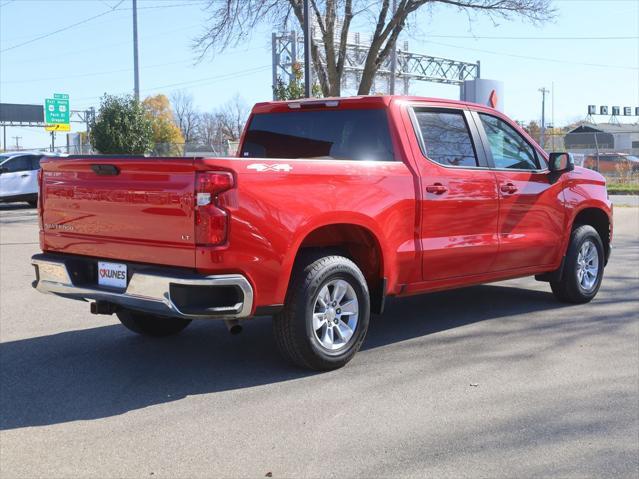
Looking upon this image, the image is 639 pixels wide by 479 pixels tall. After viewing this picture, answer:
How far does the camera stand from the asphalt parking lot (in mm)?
3877

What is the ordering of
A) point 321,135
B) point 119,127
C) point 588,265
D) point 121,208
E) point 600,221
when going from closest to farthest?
point 121,208
point 321,135
point 588,265
point 600,221
point 119,127

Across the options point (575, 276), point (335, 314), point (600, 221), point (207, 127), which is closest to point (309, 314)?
point (335, 314)

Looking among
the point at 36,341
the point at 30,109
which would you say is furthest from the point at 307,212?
the point at 30,109

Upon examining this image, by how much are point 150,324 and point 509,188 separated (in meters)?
3.42

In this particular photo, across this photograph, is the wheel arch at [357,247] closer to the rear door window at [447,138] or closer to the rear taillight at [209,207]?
the rear taillight at [209,207]

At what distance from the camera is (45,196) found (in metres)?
5.66

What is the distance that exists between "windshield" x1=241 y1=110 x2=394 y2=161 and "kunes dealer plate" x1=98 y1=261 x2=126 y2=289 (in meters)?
2.06

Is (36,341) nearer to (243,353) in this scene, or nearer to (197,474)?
(243,353)

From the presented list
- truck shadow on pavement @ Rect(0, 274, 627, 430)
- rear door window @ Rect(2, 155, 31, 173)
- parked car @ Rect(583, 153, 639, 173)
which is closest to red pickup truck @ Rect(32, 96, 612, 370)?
truck shadow on pavement @ Rect(0, 274, 627, 430)

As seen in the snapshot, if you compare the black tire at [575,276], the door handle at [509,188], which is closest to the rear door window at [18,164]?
the black tire at [575,276]

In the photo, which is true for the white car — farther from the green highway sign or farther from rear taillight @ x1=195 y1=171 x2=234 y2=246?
rear taillight @ x1=195 y1=171 x2=234 y2=246

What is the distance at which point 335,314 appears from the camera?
216 inches

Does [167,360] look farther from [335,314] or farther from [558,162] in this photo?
[558,162]

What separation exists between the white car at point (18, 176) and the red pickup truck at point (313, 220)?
1823 centimetres
